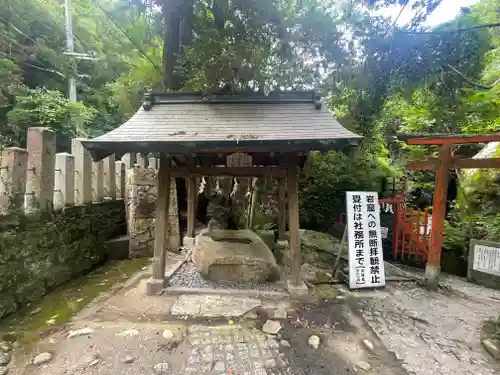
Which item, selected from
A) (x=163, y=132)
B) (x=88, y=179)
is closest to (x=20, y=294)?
(x=88, y=179)

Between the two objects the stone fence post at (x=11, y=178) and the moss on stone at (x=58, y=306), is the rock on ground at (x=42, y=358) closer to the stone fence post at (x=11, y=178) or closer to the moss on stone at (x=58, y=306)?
the moss on stone at (x=58, y=306)

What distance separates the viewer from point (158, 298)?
4.39 metres

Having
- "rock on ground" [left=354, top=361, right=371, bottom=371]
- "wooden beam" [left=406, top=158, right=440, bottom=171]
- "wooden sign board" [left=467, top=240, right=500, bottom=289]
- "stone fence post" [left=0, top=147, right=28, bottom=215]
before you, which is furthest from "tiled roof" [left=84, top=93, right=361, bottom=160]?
"wooden sign board" [left=467, top=240, right=500, bottom=289]

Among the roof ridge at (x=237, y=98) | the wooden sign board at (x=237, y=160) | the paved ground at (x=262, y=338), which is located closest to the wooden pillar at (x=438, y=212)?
the paved ground at (x=262, y=338)

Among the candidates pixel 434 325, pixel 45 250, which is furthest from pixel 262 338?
pixel 45 250

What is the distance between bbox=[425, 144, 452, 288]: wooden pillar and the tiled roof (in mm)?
2420

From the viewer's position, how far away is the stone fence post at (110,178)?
6625 millimetres

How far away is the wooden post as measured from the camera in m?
4.55

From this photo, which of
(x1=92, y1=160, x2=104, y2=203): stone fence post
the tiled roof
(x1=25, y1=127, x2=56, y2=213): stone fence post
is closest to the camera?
the tiled roof

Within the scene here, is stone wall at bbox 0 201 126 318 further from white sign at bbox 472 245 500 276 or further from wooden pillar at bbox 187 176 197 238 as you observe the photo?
white sign at bbox 472 245 500 276

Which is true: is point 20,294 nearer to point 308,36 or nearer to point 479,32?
point 308,36

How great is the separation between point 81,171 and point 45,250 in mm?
1693

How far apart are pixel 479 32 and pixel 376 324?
461cm

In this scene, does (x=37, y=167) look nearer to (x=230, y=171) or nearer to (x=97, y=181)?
(x=97, y=181)
